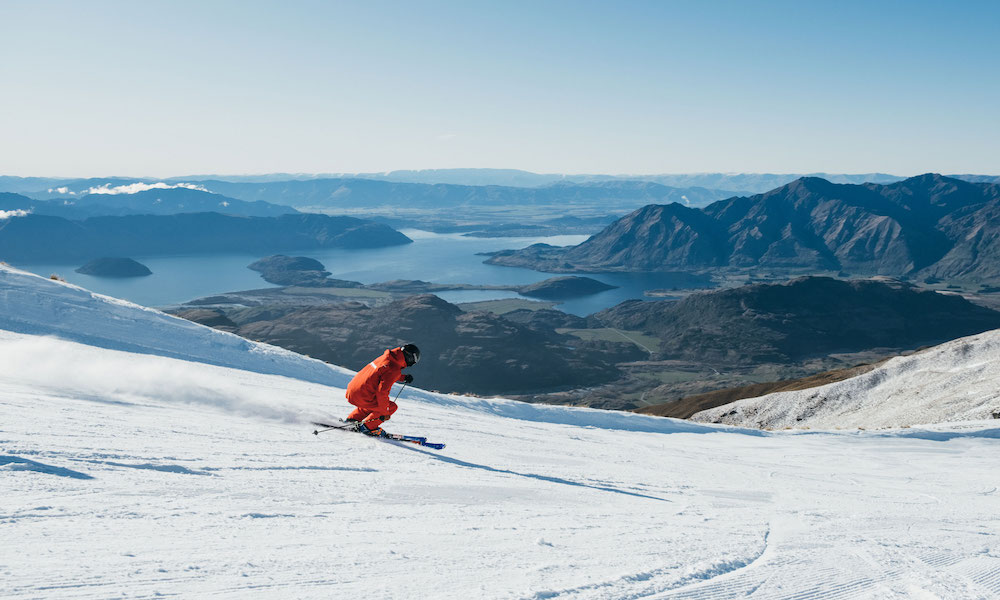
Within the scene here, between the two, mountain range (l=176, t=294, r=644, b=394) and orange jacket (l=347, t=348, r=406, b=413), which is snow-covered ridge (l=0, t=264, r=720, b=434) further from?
mountain range (l=176, t=294, r=644, b=394)

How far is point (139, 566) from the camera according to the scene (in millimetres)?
4262

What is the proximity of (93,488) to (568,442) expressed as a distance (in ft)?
30.6

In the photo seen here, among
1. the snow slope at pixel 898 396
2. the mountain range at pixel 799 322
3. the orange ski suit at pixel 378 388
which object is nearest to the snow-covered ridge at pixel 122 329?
the orange ski suit at pixel 378 388

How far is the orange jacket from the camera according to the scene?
984 centimetres

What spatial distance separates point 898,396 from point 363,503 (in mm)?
41057

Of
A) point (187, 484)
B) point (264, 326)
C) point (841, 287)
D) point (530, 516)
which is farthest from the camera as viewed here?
point (841, 287)

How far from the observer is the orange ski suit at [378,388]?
9.84 metres

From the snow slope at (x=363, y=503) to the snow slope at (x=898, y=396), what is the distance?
77.1 feet

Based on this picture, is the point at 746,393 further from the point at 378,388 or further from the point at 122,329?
the point at 122,329

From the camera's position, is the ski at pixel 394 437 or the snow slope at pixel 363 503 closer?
the snow slope at pixel 363 503

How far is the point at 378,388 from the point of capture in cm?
991

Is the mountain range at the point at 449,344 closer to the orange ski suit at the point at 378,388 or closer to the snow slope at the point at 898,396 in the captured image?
the snow slope at the point at 898,396

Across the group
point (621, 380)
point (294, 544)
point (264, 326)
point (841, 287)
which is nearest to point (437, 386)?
point (621, 380)

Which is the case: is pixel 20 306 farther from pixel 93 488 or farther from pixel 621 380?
pixel 621 380
